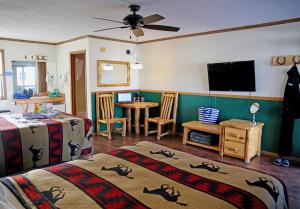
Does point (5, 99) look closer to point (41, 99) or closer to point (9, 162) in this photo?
point (41, 99)

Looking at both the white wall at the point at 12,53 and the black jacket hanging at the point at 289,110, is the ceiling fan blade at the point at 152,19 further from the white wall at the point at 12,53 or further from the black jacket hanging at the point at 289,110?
the white wall at the point at 12,53

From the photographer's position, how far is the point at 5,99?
5.77m

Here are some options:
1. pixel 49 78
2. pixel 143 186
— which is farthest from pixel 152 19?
pixel 49 78

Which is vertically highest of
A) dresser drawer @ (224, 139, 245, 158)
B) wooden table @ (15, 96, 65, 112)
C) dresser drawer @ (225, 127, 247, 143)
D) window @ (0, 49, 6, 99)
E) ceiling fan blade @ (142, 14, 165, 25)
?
ceiling fan blade @ (142, 14, 165, 25)

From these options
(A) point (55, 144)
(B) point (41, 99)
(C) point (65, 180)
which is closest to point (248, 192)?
(C) point (65, 180)

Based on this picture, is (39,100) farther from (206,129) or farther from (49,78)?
(206,129)

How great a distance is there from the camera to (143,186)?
1566 mm

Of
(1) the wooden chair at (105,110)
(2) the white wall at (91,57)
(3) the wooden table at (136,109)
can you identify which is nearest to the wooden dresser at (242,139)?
A: (3) the wooden table at (136,109)

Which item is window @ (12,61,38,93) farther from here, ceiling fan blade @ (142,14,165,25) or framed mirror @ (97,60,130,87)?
ceiling fan blade @ (142,14,165,25)

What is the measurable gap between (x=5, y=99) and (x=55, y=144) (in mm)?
3289

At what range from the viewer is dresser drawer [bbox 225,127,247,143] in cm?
383

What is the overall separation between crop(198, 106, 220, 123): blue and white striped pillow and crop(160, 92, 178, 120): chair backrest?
0.79 meters

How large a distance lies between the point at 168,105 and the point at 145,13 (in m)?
2.60

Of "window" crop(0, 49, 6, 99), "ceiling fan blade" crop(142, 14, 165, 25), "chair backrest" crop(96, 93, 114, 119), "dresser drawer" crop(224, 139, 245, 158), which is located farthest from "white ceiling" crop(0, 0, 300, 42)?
"dresser drawer" crop(224, 139, 245, 158)
